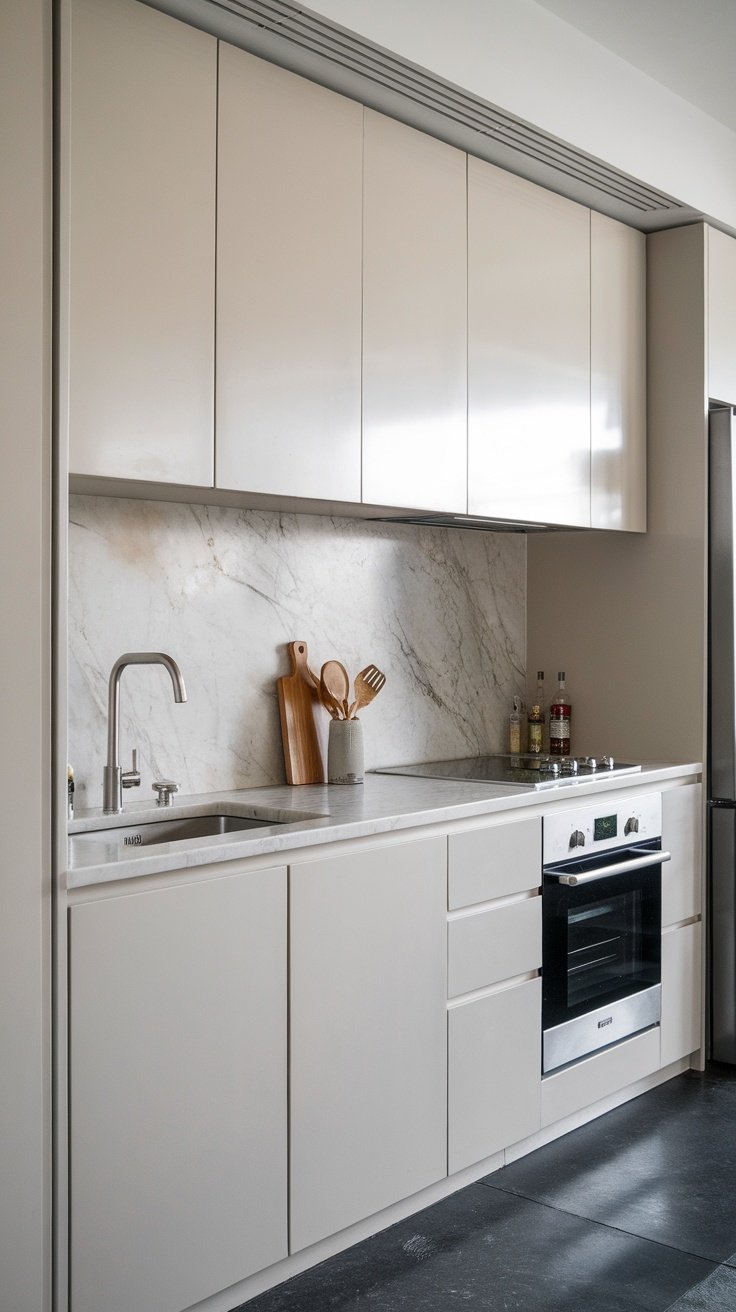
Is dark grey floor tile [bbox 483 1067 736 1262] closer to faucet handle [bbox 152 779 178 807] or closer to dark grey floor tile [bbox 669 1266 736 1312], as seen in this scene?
dark grey floor tile [bbox 669 1266 736 1312]

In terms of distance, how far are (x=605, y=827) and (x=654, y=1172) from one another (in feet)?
2.69

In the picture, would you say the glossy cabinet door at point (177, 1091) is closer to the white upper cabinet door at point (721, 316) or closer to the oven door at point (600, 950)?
the oven door at point (600, 950)

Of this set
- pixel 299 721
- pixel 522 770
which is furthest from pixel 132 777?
pixel 522 770

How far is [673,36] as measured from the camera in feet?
10.1

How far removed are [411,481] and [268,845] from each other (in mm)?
1037

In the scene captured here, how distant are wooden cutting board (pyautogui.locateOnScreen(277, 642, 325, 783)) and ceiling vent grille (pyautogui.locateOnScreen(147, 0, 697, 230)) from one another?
1.30 meters

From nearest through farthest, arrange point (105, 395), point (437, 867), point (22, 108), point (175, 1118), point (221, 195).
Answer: point (22, 108) < point (175, 1118) < point (105, 395) < point (221, 195) < point (437, 867)

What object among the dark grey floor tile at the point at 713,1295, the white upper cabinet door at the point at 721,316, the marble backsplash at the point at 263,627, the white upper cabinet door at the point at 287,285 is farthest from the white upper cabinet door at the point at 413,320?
the dark grey floor tile at the point at 713,1295

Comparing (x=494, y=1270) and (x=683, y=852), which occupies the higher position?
(x=683, y=852)

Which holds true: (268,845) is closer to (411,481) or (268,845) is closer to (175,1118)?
(175,1118)

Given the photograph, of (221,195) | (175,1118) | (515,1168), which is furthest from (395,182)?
(515,1168)

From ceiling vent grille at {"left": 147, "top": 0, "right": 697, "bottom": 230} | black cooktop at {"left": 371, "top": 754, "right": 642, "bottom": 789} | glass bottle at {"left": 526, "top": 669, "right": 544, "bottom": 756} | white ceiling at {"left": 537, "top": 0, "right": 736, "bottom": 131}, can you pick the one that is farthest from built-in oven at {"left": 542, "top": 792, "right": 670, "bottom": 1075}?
white ceiling at {"left": 537, "top": 0, "right": 736, "bottom": 131}

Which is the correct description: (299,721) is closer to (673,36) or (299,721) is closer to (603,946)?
(603,946)

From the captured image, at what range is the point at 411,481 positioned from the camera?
9.24ft
